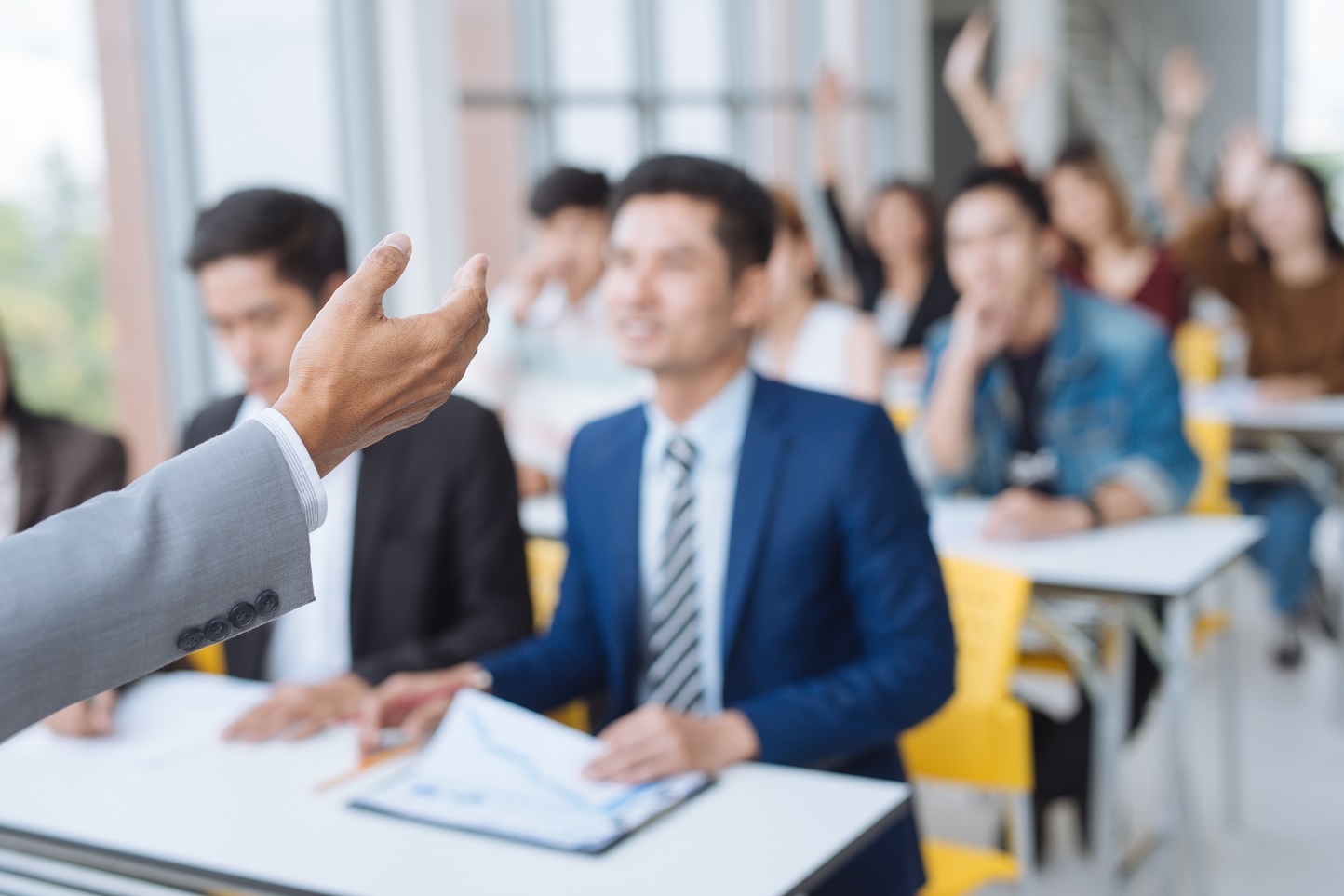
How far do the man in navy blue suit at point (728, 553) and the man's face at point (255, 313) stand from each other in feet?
1.60

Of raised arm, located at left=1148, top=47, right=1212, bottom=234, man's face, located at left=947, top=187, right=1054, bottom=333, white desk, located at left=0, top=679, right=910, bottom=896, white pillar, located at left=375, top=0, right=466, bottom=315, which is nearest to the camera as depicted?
white desk, located at left=0, top=679, right=910, bottom=896

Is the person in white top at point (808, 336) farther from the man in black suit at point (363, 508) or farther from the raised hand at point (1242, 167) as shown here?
the raised hand at point (1242, 167)

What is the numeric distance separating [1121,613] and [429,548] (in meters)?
1.36

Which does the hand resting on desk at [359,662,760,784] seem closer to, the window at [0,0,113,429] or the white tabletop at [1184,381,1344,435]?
the window at [0,0,113,429]

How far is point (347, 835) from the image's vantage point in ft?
4.63

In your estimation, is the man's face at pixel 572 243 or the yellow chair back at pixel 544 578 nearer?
the yellow chair back at pixel 544 578

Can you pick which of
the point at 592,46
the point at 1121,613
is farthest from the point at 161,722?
the point at 592,46

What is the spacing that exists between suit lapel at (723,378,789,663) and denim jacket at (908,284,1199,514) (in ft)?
4.54

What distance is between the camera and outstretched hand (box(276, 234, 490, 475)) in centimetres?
92

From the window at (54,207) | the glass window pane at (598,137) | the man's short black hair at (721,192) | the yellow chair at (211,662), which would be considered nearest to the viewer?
the man's short black hair at (721,192)

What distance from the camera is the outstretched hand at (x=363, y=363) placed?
924mm

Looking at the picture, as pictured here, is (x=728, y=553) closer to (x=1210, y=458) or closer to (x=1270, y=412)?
(x=1210, y=458)

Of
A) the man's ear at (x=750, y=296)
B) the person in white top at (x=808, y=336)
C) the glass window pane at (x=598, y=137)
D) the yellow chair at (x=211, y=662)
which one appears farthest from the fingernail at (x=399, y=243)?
the glass window pane at (x=598, y=137)

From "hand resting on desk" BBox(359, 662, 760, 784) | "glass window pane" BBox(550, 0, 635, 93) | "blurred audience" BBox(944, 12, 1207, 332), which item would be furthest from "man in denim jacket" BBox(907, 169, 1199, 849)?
"glass window pane" BBox(550, 0, 635, 93)
